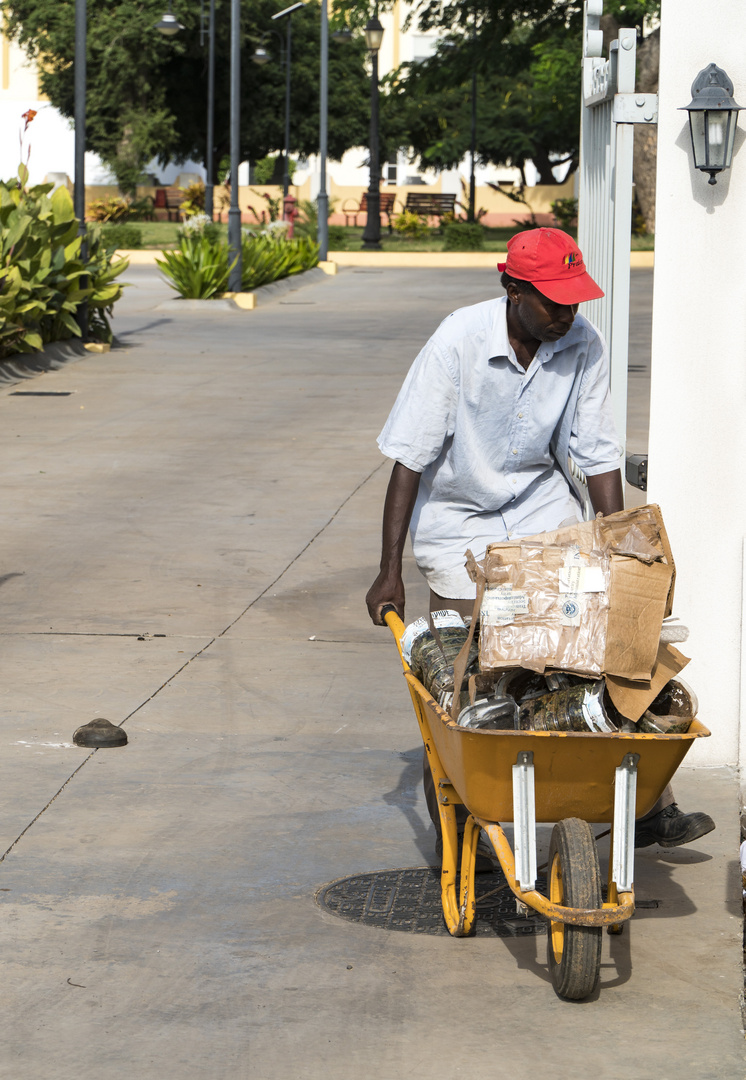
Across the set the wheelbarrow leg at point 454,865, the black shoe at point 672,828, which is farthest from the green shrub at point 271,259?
the wheelbarrow leg at point 454,865

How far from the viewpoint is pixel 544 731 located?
3629 millimetres

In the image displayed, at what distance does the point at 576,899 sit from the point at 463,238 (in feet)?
122

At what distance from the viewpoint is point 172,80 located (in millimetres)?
57875

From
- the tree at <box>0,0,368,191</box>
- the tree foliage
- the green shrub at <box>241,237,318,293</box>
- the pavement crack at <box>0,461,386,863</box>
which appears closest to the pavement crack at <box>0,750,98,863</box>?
the pavement crack at <box>0,461,386,863</box>

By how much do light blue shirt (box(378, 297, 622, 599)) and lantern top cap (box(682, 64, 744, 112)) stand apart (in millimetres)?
1238

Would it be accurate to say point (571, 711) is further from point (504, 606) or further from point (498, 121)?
point (498, 121)

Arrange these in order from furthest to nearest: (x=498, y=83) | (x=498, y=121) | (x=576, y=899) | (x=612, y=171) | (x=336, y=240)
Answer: (x=498, y=83) < (x=498, y=121) < (x=336, y=240) < (x=612, y=171) < (x=576, y=899)

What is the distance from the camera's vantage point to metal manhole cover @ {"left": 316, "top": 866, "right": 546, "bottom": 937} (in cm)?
430

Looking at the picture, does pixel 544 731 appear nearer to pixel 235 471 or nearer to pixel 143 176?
pixel 235 471

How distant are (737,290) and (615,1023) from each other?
2765 mm

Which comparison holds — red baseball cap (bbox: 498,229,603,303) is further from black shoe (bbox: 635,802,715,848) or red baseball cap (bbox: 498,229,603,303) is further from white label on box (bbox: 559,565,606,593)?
black shoe (bbox: 635,802,715,848)

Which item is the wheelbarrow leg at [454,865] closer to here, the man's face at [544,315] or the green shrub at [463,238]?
the man's face at [544,315]

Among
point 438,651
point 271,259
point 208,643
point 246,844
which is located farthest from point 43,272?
point 438,651

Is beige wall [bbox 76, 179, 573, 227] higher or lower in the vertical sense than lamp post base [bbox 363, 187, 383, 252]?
higher
